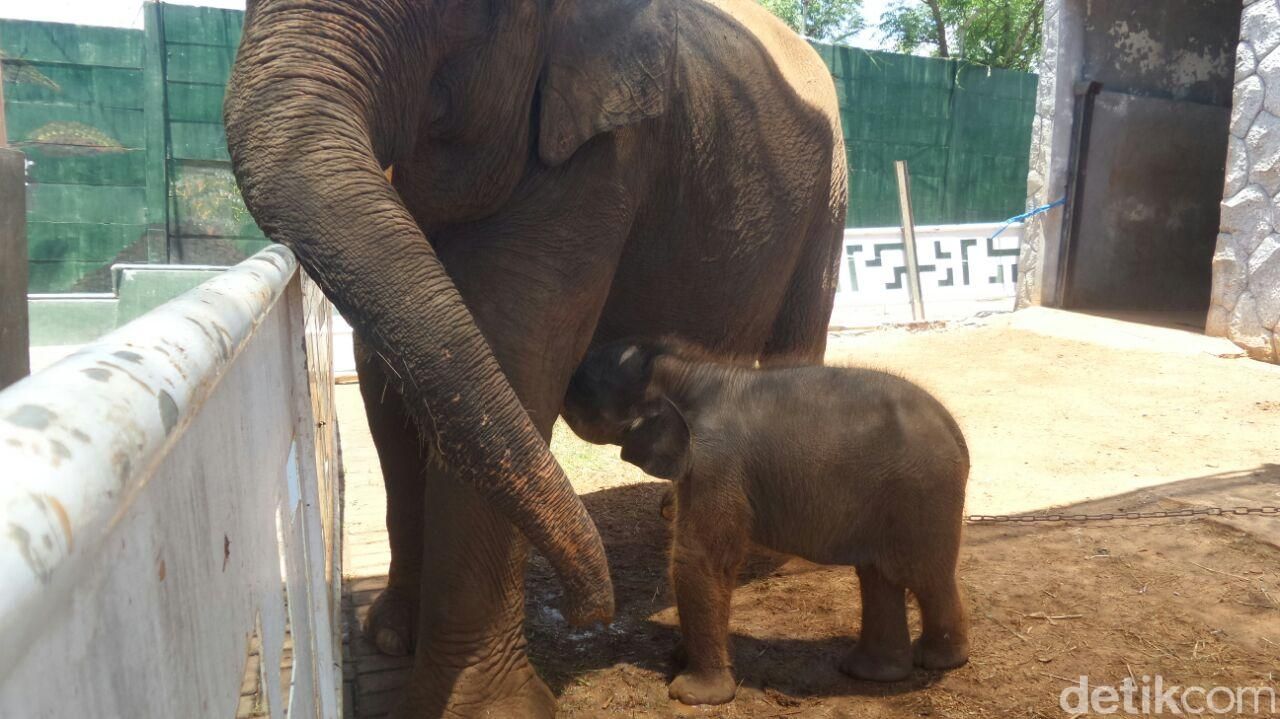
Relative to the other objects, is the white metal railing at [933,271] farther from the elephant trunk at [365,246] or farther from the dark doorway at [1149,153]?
the elephant trunk at [365,246]

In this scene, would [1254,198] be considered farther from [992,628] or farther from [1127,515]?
[992,628]

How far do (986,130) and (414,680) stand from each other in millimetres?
16077

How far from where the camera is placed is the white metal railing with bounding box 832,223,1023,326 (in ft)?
39.9

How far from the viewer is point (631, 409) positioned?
3.46 m

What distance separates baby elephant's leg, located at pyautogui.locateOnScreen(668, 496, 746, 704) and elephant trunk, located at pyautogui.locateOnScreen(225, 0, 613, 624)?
1.07m

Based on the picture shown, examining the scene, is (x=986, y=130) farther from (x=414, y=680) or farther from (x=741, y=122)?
(x=414, y=680)

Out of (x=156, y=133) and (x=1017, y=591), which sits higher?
(x=156, y=133)

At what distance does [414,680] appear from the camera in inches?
115

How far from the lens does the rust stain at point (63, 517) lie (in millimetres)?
414

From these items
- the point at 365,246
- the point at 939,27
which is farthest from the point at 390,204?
the point at 939,27

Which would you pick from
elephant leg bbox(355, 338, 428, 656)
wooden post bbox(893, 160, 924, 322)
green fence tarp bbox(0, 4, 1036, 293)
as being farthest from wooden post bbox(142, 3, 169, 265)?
elephant leg bbox(355, 338, 428, 656)

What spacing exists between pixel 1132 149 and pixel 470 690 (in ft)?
37.1

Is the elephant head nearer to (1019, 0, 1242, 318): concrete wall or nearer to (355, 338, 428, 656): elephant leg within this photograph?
(355, 338, 428, 656): elephant leg

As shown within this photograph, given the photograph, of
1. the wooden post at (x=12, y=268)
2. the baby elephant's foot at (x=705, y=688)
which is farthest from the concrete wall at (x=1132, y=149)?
the wooden post at (x=12, y=268)
